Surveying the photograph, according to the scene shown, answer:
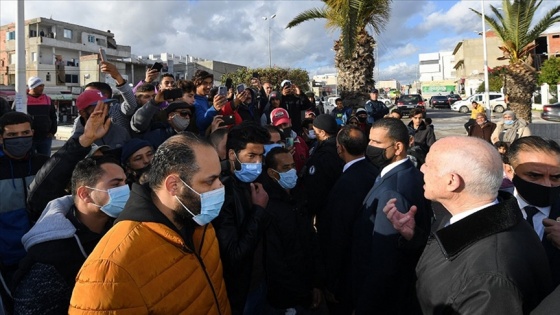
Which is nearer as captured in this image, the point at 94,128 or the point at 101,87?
the point at 94,128

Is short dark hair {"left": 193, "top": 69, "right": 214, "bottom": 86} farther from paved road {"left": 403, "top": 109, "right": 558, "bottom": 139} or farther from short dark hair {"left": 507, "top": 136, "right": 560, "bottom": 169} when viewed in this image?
paved road {"left": 403, "top": 109, "right": 558, "bottom": 139}

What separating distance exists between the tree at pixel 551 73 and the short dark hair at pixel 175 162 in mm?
42480

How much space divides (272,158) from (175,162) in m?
1.59

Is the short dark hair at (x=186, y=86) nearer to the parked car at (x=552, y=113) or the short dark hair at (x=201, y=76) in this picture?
the short dark hair at (x=201, y=76)

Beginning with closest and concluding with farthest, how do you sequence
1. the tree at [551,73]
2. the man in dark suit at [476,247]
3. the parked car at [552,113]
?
the man in dark suit at [476,247], the parked car at [552,113], the tree at [551,73]

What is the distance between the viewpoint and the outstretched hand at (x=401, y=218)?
282 cm

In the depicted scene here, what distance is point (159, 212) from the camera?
211 cm

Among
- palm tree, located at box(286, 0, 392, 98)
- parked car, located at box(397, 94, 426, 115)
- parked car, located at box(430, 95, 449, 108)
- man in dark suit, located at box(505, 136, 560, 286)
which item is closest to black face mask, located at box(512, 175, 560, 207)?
man in dark suit, located at box(505, 136, 560, 286)

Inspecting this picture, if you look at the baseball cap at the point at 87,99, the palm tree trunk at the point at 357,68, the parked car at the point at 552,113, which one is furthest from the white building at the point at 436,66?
the baseball cap at the point at 87,99

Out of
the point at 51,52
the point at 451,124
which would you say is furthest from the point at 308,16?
the point at 51,52

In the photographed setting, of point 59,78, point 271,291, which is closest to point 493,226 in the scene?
point 271,291

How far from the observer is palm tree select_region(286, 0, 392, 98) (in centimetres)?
1230

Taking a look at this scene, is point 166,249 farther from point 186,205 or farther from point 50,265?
point 50,265

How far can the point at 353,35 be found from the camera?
41.7 ft
